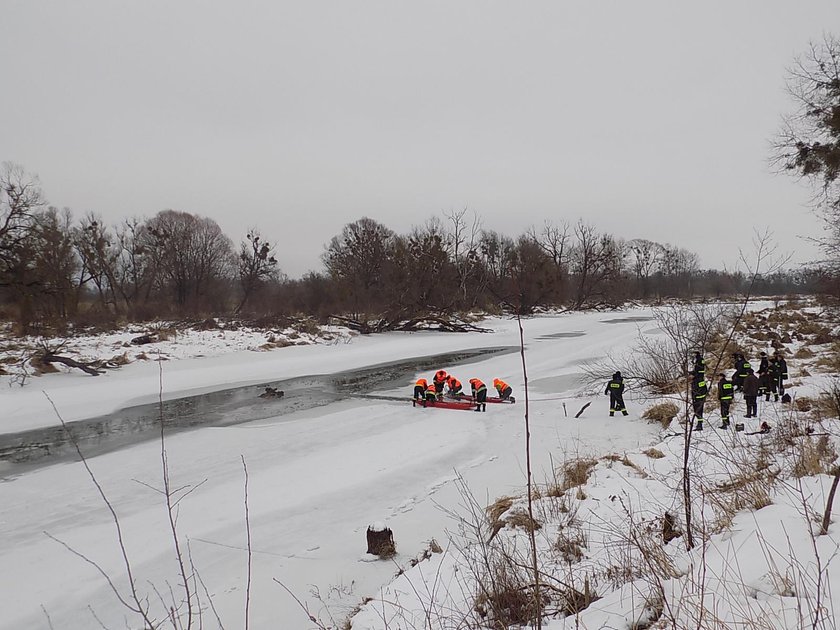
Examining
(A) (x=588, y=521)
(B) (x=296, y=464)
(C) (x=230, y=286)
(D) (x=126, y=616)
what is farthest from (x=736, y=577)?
(C) (x=230, y=286)

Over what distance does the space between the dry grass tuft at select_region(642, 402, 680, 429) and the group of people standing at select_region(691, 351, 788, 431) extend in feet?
2.86

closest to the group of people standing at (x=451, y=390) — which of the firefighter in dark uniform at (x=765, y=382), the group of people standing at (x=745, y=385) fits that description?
the group of people standing at (x=745, y=385)

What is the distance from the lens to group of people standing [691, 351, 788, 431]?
29.1ft

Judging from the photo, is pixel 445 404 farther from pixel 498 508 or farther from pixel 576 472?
pixel 498 508

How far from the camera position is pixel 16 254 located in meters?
17.7

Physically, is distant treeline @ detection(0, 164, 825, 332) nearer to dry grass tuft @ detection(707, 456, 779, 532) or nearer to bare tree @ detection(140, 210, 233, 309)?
bare tree @ detection(140, 210, 233, 309)

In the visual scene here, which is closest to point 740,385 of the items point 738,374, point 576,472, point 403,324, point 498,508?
point 738,374

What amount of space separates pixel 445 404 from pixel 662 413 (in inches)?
208

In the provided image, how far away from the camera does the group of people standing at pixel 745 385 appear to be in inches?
349

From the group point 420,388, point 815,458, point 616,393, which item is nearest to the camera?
point 815,458

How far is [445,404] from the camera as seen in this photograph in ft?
42.0


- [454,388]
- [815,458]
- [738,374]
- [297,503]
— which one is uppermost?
[815,458]

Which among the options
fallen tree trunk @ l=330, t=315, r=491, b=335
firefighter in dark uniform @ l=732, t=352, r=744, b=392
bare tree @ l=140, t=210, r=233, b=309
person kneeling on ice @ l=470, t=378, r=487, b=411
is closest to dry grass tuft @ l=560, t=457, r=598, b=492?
person kneeling on ice @ l=470, t=378, r=487, b=411

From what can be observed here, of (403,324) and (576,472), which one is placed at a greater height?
(403,324)
